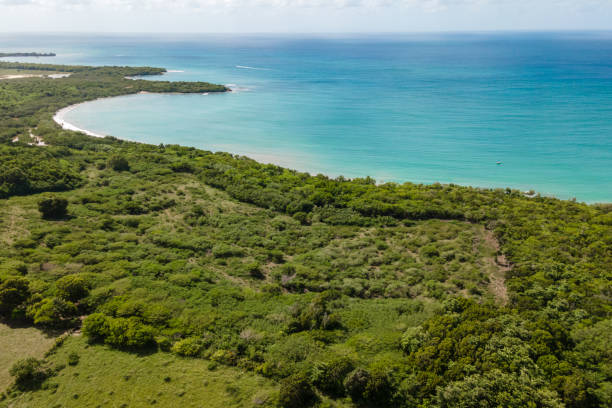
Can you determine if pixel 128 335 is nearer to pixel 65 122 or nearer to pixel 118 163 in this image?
pixel 118 163

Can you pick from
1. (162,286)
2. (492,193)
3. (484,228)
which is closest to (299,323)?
(162,286)

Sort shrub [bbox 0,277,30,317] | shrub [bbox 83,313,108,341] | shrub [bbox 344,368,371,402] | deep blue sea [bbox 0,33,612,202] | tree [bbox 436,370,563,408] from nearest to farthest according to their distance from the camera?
1. tree [bbox 436,370,563,408]
2. shrub [bbox 344,368,371,402]
3. shrub [bbox 83,313,108,341]
4. shrub [bbox 0,277,30,317]
5. deep blue sea [bbox 0,33,612,202]

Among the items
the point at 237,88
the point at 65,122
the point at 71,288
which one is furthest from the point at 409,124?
the point at 65,122

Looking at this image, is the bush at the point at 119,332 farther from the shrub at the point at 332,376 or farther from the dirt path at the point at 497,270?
the dirt path at the point at 497,270

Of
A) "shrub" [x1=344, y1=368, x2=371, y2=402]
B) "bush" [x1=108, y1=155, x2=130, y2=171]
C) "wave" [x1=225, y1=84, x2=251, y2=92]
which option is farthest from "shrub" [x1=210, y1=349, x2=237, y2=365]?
"wave" [x1=225, y1=84, x2=251, y2=92]

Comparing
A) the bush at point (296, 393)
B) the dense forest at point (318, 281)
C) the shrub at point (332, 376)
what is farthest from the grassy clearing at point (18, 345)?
the shrub at point (332, 376)

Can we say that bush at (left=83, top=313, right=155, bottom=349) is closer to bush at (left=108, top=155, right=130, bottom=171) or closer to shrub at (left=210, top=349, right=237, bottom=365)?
shrub at (left=210, top=349, right=237, bottom=365)

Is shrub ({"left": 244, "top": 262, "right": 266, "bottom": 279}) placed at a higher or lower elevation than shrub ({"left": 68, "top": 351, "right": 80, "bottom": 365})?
higher

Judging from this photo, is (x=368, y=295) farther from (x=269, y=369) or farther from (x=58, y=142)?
(x=58, y=142)
